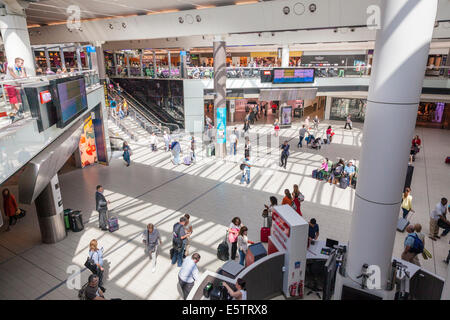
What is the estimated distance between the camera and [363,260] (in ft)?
18.2

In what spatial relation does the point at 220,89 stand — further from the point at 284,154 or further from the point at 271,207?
the point at 271,207

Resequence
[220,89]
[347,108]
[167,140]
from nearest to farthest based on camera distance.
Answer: [220,89], [167,140], [347,108]

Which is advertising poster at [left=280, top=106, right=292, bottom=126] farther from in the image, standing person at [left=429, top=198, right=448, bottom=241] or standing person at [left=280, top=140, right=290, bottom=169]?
standing person at [left=429, top=198, right=448, bottom=241]

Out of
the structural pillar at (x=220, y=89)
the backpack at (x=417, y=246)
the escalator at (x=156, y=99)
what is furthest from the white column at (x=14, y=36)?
the escalator at (x=156, y=99)

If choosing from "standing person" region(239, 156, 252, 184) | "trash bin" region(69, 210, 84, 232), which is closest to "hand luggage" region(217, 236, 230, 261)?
"trash bin" region(69, 210, 84, 232)

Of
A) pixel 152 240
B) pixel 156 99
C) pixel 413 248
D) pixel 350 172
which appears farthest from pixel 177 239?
pixel 156 99

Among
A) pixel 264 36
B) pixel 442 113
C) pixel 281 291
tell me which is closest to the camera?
pixel 281 291

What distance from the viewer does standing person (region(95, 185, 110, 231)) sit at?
9.14m

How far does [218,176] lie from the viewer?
14.4 metres

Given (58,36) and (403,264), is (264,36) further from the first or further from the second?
(403,264)

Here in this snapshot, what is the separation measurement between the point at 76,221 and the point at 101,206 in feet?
3.26

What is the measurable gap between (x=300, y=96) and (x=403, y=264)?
1952 centimetres

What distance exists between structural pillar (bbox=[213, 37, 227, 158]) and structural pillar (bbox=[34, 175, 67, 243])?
375 inches

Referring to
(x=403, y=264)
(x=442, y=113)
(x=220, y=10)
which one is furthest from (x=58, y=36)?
(x=442, y=113)
